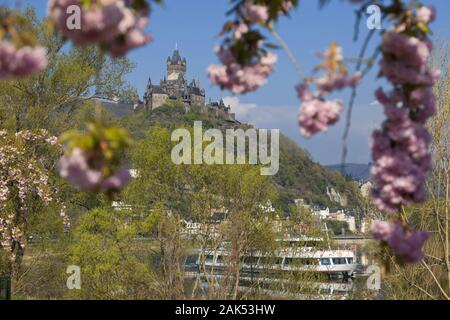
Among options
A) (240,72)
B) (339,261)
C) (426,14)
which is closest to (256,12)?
(240,72)

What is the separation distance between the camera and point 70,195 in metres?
19.5

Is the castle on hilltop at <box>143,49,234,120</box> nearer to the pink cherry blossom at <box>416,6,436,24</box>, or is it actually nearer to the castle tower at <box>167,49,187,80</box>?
the castle tower at <box>167,49,187,80</box>

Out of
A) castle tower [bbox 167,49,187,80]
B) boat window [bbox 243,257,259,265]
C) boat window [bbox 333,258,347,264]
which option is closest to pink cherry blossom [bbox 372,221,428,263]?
boat window [bbox 243,257,259,265]

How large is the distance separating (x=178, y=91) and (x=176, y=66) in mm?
11546

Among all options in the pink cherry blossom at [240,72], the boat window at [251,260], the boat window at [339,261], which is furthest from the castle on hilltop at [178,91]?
the pink cherry blossom at [240,72]

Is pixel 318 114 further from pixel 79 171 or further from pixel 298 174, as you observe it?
pixel 298 174

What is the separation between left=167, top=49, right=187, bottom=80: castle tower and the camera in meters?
140

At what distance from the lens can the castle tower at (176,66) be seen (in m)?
140

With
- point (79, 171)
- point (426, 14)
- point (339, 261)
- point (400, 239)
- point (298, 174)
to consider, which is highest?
point (298, 174)

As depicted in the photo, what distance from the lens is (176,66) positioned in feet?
466

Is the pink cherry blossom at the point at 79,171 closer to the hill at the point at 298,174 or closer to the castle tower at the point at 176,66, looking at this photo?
the hill at the point at 298,174

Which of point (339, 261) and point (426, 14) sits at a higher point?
point (426, 14)
